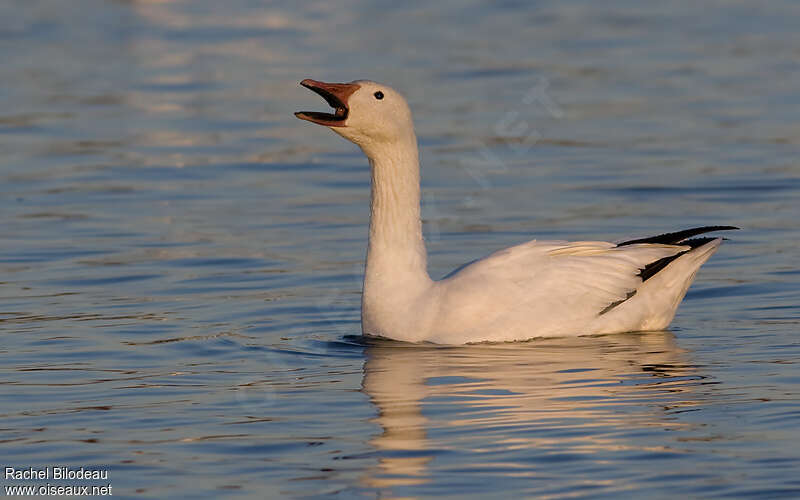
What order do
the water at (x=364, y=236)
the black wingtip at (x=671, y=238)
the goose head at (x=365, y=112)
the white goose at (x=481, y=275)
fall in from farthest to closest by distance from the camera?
1. the black wingtip at (x=671, y=238)
2. the goose head at (x=365, y=112)
3. the white goose at (x=481, y=275)
4. the water at (x=364, y=236)

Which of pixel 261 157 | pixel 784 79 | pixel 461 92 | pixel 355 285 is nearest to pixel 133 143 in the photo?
pixel 261 157

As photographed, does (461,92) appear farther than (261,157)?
Yes

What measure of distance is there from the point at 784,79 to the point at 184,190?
9.07 m

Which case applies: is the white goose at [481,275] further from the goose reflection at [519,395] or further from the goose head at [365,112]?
the goose reflection at [519,395]

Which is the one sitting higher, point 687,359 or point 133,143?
point 133,143

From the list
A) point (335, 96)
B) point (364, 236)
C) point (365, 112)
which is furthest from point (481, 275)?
point (364, 236)

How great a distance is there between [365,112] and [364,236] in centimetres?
397

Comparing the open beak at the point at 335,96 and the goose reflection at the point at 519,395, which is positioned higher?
the open beak at the point at 335,96

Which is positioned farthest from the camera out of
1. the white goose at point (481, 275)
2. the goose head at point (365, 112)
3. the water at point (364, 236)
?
the goose head at point (365, 112)

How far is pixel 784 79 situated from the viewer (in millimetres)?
21359

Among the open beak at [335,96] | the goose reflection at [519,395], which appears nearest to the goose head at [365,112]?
the open beak at [335,96]

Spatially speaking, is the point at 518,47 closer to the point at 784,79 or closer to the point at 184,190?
the point at 784,79

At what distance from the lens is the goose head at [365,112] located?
33.7 ft

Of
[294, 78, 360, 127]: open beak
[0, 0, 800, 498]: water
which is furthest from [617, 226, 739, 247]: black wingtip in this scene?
[294, 78, 360, 127]: open beak
